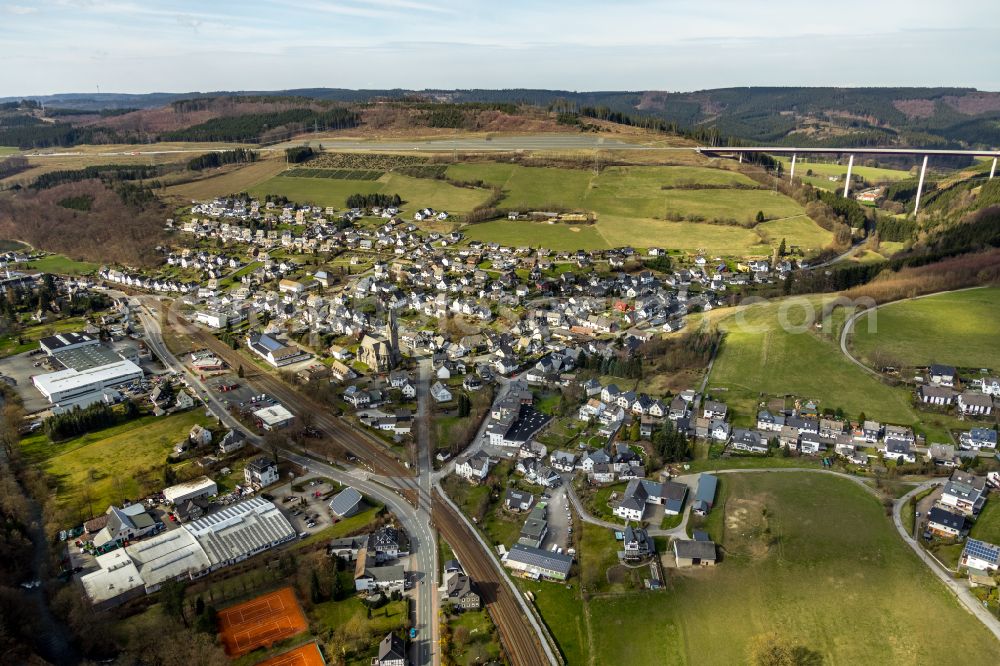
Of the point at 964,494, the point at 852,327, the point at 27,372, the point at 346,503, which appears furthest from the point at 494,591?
the point at 27,372

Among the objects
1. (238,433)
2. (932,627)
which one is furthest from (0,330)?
(932,627)

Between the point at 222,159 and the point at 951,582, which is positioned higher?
the point at 222,159

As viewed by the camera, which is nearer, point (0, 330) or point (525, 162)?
point (0, 330)

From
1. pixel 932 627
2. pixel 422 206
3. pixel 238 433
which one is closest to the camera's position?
pixel 932 627

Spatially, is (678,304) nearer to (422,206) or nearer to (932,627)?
(932,627)

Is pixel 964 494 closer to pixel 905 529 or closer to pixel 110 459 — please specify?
pixel 905 529

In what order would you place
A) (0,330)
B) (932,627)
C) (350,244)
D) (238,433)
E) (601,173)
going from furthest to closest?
(601,173) < (350,244) < (0,330) < (238,433) < (932,627)

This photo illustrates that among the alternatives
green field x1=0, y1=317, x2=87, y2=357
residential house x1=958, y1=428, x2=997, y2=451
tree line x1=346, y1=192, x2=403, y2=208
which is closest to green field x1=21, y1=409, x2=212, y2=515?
green field x1=0, y1=317, x2=87, y2=357

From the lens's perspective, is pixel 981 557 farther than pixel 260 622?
Yes

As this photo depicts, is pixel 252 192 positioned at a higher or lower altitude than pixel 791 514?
higher
